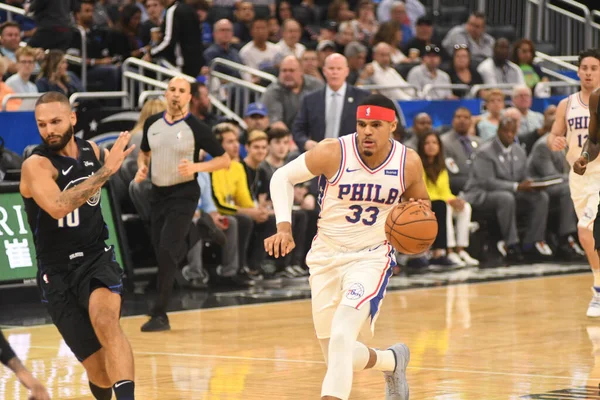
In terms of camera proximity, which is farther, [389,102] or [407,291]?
[407,291]

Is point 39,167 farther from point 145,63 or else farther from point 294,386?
point 145,63

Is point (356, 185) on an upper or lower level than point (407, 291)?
upper

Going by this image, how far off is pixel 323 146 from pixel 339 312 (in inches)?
40.6

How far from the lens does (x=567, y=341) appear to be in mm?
10094

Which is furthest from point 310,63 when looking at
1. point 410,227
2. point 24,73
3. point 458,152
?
point 410,227

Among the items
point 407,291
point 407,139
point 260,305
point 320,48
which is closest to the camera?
point 260,305

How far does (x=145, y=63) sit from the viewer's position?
53.9 feet

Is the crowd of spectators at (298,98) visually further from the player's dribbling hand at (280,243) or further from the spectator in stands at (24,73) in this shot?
the player's dribbling hand at (280,243)

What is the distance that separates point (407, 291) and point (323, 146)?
6.69m

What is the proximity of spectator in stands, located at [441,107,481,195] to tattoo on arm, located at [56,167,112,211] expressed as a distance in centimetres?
1058

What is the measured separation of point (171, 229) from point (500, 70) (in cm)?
1007

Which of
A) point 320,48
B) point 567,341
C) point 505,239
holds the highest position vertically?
point 320,48

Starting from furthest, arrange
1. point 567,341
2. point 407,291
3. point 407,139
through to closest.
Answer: point 407,139 → point 407,291 → point 567,341

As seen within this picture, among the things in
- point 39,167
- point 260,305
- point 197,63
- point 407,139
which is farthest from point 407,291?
point 39,167
